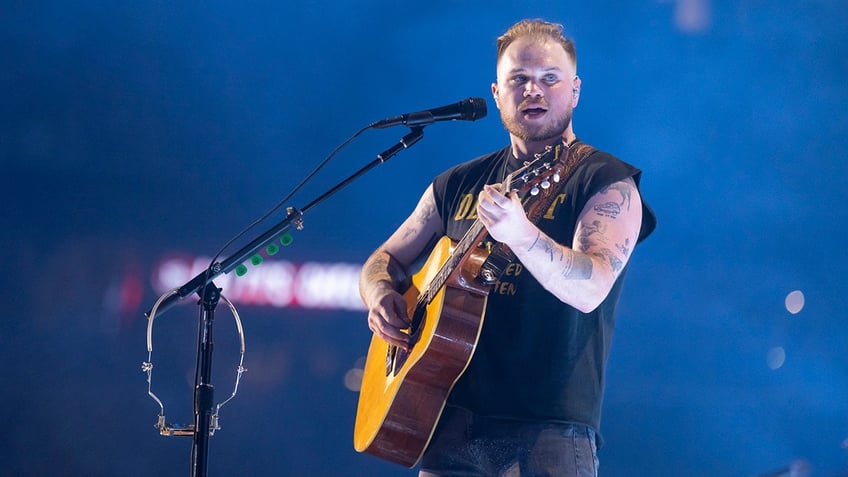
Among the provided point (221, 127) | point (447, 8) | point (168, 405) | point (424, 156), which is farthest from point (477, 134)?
point (168, 405)

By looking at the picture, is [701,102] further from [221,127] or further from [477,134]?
[221,127]

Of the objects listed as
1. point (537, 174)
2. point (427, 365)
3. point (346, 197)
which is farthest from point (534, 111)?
point (346, 197)

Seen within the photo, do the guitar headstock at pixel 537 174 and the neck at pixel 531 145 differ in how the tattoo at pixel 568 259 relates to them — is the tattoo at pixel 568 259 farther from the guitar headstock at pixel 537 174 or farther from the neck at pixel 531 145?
the neck at pixel 531 145

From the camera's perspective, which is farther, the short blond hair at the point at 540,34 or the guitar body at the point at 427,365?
the short blond hair at the point at 540,34

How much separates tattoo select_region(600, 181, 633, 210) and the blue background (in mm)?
2647

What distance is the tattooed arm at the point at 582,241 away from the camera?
2066 millimetres

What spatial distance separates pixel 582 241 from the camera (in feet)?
7.79

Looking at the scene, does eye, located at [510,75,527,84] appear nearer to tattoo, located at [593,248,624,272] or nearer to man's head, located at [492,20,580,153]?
man's head, located at [492,20,580,153]

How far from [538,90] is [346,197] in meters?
2.76

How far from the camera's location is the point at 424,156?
523 centimetres

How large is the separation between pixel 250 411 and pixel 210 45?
2.28 metres

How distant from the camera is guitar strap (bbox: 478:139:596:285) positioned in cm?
241

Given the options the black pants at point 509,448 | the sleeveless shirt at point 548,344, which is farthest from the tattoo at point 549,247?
the black pants at point 509,448

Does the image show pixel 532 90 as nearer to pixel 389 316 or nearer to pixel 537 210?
pixel 537 210
